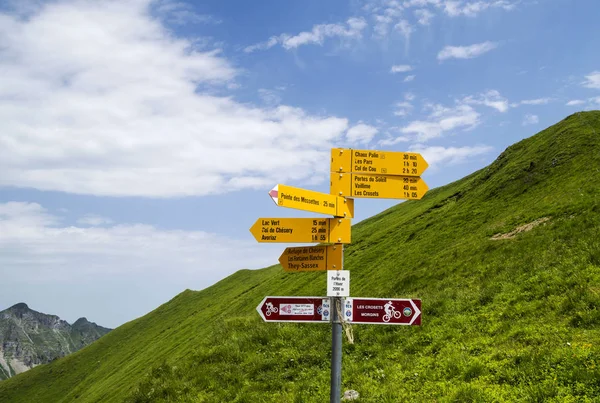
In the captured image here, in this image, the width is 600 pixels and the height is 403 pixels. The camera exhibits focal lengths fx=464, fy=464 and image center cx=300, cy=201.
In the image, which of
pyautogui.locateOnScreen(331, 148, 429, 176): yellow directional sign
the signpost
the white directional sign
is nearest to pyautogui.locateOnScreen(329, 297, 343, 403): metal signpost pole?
the signpost

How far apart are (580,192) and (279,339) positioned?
20.9m

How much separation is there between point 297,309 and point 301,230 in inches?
50.0

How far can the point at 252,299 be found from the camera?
208 ft

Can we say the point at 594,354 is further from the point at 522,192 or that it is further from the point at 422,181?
the point at 522,192

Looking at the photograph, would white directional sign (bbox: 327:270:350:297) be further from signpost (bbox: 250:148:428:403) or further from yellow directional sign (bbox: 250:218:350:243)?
yellow directional sign (bbox: 250:218:350:243)

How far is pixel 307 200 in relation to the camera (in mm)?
7285

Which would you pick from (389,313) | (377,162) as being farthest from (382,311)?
(377,162)

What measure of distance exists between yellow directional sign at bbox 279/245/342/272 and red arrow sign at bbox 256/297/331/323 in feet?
1.77

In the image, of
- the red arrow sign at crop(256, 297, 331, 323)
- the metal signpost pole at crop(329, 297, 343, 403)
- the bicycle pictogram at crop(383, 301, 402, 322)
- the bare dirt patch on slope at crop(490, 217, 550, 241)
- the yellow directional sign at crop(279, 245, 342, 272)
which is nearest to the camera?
the metal signpost pole at crop(329, 297, 343, 403)

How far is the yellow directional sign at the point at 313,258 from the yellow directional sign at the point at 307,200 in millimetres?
606

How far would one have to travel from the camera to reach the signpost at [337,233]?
7129mm

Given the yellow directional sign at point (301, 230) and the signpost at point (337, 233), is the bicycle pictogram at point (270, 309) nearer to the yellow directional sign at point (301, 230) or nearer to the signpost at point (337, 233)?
the signpost at point (337, 233)

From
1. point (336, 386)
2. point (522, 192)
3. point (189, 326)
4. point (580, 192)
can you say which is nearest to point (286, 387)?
point (336, 386)

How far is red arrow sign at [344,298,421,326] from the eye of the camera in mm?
7257
